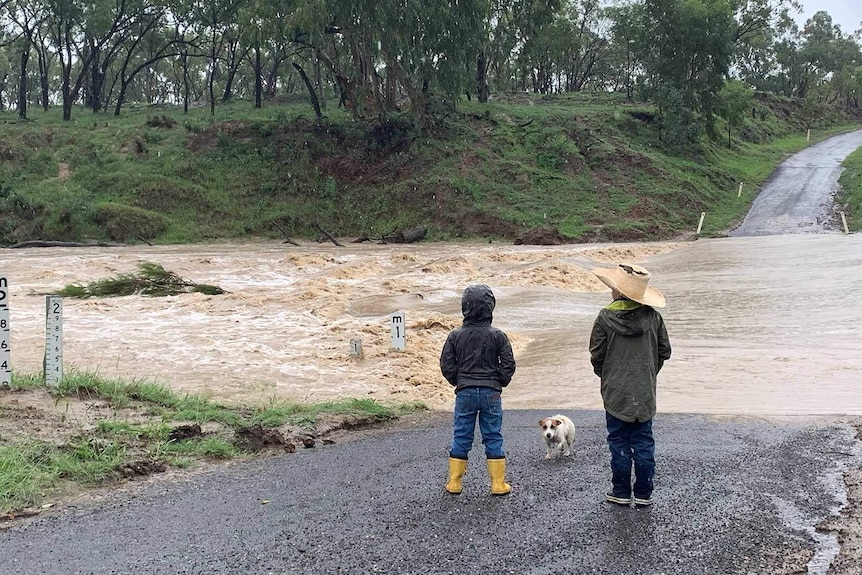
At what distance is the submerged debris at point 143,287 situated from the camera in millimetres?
16641

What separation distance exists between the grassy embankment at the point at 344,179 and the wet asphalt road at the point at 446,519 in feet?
95.7

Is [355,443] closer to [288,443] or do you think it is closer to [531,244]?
[288,443]

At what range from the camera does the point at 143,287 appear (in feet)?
56.5

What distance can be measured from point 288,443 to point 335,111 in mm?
42275

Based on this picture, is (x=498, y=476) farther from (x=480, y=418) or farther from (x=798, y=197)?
(x=798, y=197)

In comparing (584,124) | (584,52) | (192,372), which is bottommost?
(192,372)

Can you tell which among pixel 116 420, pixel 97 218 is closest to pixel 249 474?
pixel 116 420

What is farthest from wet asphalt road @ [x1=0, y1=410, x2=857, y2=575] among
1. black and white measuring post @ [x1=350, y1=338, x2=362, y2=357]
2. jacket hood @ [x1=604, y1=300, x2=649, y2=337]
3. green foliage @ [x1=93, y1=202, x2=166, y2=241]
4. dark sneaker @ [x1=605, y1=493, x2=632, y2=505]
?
green foliage @ [x1=93, y1=202, x2=166, y2=241]

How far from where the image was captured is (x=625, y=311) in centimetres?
534

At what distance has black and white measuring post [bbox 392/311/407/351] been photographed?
1184cm

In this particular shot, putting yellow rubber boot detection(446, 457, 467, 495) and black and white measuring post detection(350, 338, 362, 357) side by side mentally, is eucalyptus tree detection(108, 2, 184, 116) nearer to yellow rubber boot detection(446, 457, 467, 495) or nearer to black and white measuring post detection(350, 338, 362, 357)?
black and white measuring post detection(350, 338, 362, 357)

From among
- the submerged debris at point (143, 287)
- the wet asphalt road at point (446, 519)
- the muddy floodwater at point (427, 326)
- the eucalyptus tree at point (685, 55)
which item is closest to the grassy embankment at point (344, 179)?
the eucalyptus tree at point (685, 55)

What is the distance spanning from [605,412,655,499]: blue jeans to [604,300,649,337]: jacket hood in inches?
23.8

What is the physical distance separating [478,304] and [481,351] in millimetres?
344
